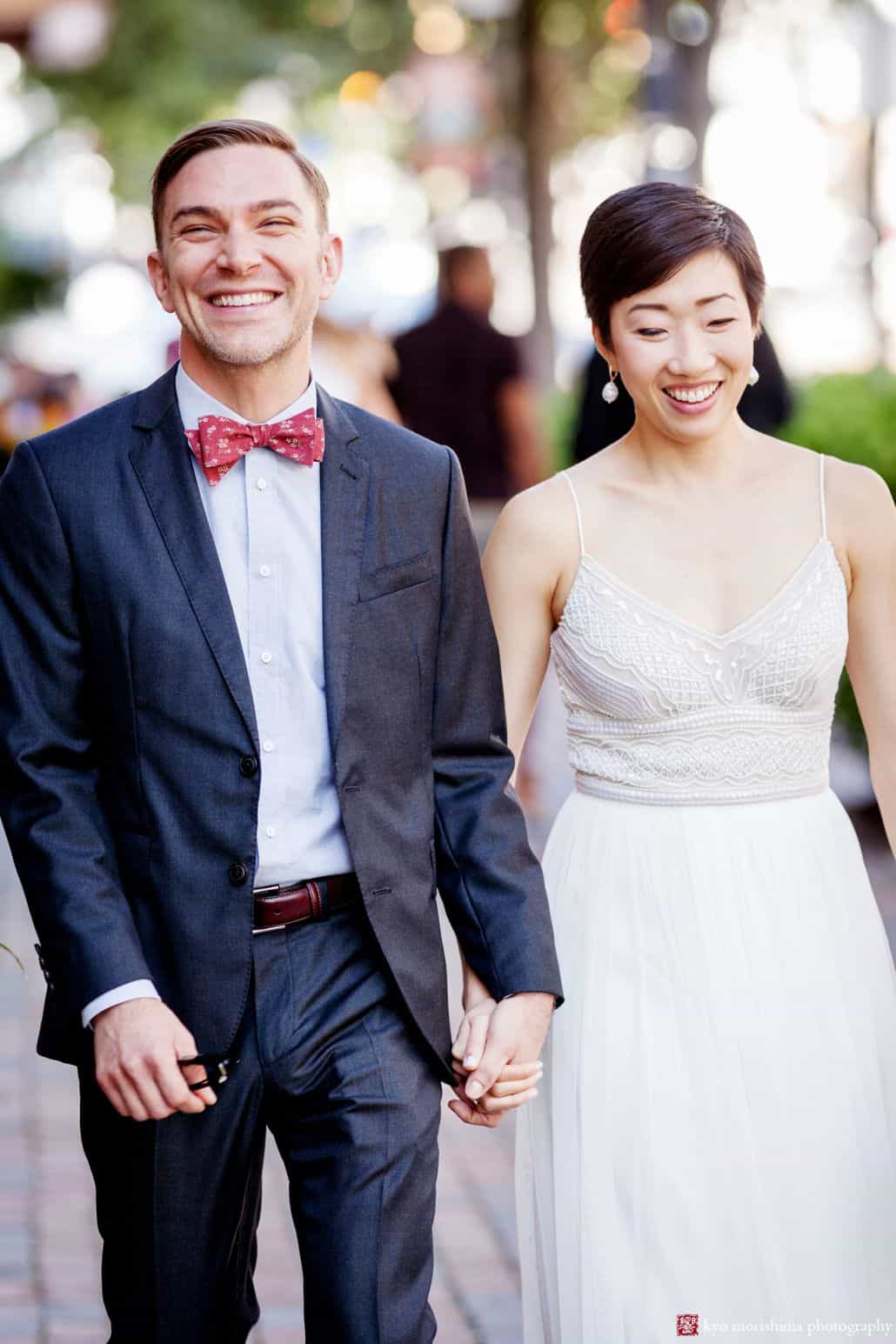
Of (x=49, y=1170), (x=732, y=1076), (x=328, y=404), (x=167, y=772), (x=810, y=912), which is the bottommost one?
(x=49, y=1170)

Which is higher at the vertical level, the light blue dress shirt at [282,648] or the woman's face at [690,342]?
the woman's face at [690,342]

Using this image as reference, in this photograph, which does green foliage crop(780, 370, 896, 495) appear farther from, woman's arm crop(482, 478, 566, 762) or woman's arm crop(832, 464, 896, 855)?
woman's arm crop(482, 478, 566, 762)

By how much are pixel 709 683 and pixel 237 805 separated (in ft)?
3.05

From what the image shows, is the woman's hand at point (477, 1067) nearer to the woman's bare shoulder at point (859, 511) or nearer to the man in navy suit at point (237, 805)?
the man in navy suit at point (237, 805)

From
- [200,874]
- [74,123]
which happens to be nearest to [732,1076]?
[200,874]

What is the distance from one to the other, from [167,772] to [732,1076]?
111 cm

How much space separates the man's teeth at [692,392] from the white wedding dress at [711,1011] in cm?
30

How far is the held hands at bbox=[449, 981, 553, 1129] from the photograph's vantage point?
298 cm

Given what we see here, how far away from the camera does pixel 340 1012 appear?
2.92 meters

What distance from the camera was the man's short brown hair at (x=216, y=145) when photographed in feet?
9.71

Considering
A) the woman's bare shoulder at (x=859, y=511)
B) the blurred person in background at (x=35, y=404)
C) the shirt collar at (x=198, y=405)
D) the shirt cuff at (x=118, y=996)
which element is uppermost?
the blurred person in background at (x=35, y=404)

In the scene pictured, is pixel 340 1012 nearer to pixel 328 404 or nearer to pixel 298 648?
pixel 298 648

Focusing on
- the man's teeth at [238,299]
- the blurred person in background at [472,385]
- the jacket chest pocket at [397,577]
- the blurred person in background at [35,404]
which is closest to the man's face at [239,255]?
the man's teeth at [238,299]

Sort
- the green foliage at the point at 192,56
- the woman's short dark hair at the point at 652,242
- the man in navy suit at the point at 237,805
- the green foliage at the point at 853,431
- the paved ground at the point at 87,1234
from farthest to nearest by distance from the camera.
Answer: the green foliage at the point at 192,56 < the green foliage at the point at 853,431 < the paved ground at the point at 87,1234 < the woman's short dark hair at the point at 652,242 < the man in navy suit at the point at 237,805
